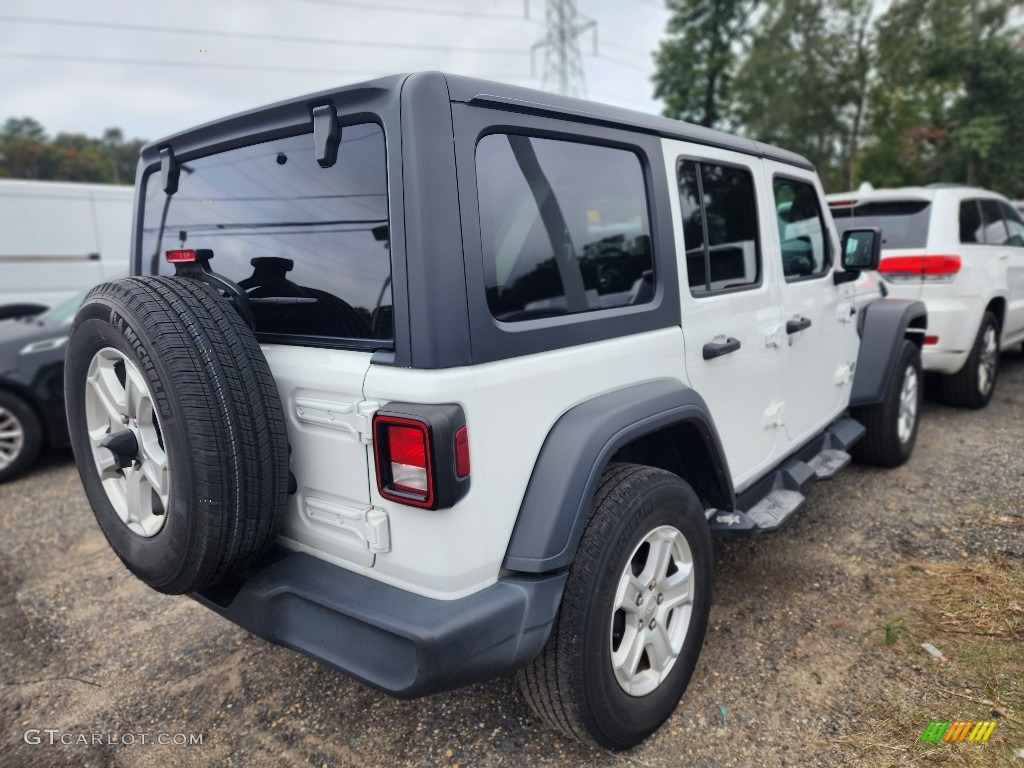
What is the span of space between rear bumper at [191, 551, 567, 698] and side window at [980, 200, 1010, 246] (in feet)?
18.6

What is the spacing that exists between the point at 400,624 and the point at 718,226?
75.6 inches

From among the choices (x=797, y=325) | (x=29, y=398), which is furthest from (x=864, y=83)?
(x=29, y=398)

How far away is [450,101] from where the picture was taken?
5.34ft

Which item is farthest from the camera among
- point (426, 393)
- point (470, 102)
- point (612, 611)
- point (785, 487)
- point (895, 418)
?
point (895, 418)

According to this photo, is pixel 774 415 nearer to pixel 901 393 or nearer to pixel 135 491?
pixel 901 393

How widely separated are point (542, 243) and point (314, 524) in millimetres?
1043

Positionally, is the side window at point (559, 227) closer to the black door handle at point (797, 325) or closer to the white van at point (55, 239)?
the black door handle at point (797, 325)

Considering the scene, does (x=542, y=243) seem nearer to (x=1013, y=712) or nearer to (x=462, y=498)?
(x=462, y=498)

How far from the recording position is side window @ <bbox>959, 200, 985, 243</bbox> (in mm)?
5204

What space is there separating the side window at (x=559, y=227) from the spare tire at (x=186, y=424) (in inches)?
27.2

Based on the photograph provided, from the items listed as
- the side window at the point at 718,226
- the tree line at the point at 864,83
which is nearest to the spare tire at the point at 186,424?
the side window at the point at 718,226

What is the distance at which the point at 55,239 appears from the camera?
28.2ft

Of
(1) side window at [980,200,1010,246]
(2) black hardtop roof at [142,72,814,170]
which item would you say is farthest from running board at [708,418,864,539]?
(1) side window at [980,200,1010,246]

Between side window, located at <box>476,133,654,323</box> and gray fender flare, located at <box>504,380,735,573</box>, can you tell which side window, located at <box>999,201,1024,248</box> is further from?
gray fender flare, located at <box>504,380,735,573</box>
